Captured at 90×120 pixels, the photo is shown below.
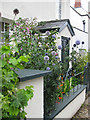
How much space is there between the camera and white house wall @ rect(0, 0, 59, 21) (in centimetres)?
611

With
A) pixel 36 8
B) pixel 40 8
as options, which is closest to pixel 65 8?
pixel 40 8

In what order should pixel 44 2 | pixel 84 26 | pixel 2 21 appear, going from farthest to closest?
pixel 84 26, pixel 44 2, pixel 2 21

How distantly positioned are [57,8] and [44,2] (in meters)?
0.77

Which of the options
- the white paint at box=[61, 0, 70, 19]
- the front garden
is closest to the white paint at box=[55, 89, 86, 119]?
the front garden

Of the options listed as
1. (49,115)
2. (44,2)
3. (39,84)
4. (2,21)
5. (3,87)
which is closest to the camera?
(3,87)

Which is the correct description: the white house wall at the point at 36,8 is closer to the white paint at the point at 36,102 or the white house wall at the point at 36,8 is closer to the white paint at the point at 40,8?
the white paint at the point at 40,8

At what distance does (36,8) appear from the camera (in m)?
7.45

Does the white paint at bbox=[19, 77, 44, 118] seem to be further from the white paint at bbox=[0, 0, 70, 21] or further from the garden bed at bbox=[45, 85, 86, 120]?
the white paint at bbox=[0, 0, 70, 21]

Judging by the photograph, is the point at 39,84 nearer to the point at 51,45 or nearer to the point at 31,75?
the point at 31,75

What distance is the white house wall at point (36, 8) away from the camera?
611 cm

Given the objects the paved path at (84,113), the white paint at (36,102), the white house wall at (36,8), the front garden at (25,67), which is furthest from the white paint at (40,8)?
the white paint at (36,102)

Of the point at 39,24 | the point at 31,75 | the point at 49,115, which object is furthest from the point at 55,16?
the point at 31,75

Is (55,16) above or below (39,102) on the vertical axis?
above

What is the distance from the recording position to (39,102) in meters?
2.16
